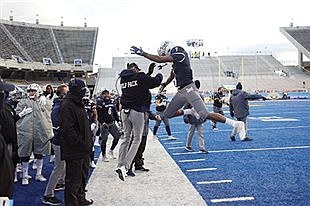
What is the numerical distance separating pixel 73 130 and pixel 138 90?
1.63 metres

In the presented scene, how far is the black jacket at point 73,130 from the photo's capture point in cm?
452

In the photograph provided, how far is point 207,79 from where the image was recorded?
182 feet

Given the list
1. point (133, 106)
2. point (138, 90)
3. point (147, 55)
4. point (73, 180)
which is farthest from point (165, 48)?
point (73, 180)

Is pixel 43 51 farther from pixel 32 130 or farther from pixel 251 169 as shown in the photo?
pixel 251 169

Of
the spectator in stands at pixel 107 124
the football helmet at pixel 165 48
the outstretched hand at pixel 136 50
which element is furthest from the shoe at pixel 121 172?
the spectator in stands at pixel 107 124

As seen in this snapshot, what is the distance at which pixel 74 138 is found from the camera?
14.8ft

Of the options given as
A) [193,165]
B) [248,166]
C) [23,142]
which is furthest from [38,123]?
[248,166]

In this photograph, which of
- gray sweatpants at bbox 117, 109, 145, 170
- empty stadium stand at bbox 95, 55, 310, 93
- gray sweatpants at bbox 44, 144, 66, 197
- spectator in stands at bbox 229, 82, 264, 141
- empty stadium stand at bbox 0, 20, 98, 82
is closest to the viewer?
gray sweatpants at bbox 44, 144, 66, 197

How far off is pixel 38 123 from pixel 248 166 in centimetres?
386

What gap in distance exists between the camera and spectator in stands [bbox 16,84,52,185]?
20.5ft

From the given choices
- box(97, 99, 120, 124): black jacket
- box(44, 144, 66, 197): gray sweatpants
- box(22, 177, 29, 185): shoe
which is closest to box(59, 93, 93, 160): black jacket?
box(44, 144, 66, 197): gray sweatpants

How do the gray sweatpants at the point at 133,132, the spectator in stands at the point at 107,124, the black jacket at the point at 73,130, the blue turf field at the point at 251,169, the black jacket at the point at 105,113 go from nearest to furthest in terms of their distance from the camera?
the black jacket at the point at 73,130, the blue turf field at the point at 251,169, the gray sweatpants at the point at 133,132, the spectator in stands at the point at 107,124, the black jacket at the point at 105,113

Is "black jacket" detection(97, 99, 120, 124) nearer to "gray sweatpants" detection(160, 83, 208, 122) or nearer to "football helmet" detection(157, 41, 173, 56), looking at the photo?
"gray sweatpants" detection(160, 83, 208, 122)

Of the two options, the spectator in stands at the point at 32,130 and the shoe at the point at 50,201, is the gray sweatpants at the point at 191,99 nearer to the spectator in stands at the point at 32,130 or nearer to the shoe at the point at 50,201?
the spectator in stands at the point at 32,130
